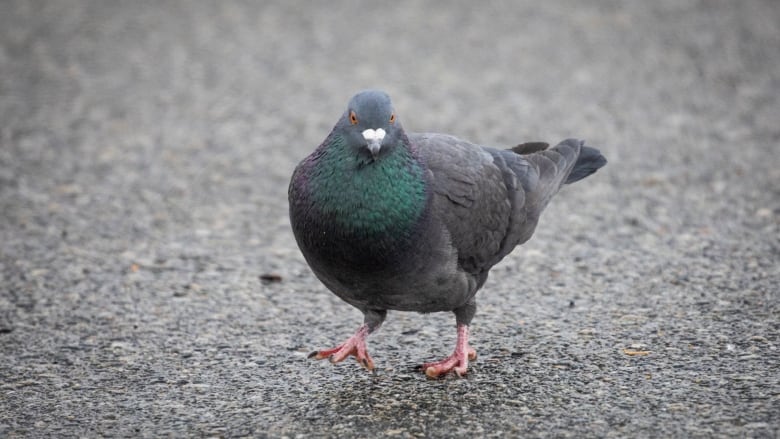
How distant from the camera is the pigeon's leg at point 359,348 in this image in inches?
178

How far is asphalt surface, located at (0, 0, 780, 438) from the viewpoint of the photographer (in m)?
4.35

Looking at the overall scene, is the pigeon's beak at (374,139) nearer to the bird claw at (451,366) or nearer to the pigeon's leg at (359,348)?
the pigeon's leg at (359,348)

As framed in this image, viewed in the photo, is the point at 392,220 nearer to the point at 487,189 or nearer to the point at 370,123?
the point at 370,123

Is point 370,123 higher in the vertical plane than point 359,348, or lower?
higher

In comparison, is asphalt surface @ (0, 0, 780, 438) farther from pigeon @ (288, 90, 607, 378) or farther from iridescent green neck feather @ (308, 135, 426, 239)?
iridescent green neck feather @ (308, 135, 426, 239)

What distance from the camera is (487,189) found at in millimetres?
4723

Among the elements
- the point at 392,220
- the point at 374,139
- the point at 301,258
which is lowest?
the point at 301,258

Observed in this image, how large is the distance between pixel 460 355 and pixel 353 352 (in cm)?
53

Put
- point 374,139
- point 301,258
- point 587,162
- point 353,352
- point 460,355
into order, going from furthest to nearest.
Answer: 1. point 301,258
2. point 587,162
3. point 460,355
4. point 353,352
5. point 374,139

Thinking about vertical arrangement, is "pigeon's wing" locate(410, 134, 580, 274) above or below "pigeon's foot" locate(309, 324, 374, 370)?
above

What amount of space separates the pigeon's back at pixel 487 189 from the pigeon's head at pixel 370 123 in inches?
14.2

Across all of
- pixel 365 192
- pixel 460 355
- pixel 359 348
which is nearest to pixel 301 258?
pixel 359 348

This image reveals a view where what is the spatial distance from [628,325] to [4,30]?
8735 millimetres

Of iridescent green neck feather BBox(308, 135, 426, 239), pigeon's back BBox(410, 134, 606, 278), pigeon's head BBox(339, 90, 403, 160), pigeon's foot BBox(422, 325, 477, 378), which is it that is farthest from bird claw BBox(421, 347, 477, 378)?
pigeon's head BBox(339, 90, 403, 160)
